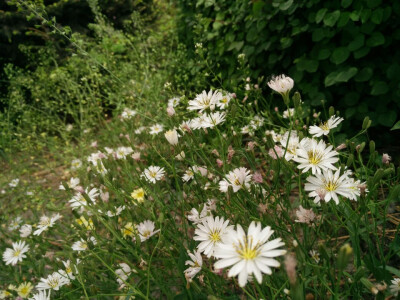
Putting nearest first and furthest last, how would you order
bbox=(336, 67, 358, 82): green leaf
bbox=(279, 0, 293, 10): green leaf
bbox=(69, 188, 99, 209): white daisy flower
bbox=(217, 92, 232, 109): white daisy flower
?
bbox=(69, 188, 99, 209): white daisy flower
bbox=(217, 92, 232, 109): white daisy flower
bbox=(336, 67, 358, 82): green leaf
bbox=(279, 0, 293, 10): green leaf

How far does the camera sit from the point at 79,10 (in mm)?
5211

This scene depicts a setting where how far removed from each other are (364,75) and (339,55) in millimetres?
184

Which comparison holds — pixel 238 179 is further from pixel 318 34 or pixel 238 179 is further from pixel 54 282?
pixel 318 34

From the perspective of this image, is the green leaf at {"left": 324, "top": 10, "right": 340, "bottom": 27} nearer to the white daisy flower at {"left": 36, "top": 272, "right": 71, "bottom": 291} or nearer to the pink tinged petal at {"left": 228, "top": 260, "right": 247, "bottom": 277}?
the pink tinged petal at {"left": 228, "top": 260, "right": 247, "bottom": 277}

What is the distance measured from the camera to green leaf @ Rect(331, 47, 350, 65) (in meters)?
1.85

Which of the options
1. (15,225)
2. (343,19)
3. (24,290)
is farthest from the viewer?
(15,225)

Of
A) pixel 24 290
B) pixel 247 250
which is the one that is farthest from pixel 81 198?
pixel 247 250

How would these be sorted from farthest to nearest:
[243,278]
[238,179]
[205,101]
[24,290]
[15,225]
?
[15,225], [24,290], [205,101], [238,179], [243,278]

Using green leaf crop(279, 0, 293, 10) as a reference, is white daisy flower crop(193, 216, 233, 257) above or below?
below

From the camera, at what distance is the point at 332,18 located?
71.2 inches

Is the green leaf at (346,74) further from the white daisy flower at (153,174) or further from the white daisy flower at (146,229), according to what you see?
the white daisy flower at (146,229)

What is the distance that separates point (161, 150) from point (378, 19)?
4.29 ft

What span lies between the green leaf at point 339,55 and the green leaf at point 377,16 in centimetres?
22

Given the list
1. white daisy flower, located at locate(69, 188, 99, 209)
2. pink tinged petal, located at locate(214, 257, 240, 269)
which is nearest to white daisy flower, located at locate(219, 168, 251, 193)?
pink tinged petal, located at locate(214, 257, 240, 269)
